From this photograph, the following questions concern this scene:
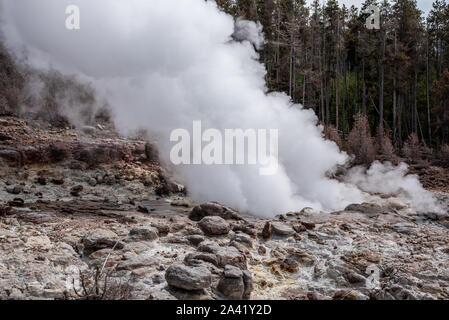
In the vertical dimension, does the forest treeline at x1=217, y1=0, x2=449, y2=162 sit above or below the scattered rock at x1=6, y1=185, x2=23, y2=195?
above

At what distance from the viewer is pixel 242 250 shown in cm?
527

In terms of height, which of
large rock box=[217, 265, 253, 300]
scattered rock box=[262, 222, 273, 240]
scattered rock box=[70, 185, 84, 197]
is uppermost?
scattered rock box=[70, 185, 84, 197]

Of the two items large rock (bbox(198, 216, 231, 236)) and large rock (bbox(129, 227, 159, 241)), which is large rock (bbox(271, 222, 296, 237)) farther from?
large rock (bbox(129, 227, 159, 241))

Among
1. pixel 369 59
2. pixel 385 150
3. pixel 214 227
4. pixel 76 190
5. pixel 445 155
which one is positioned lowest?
pixel 214 227

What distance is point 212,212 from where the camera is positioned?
7.18 metres

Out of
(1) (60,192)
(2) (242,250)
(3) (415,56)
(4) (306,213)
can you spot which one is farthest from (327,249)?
(3) (415,56)

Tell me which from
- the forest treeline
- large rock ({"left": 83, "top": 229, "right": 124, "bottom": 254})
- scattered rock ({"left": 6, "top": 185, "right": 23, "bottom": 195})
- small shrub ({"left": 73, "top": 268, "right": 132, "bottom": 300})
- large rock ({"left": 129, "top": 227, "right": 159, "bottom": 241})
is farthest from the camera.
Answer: the forest treeline

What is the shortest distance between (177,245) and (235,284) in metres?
1.66

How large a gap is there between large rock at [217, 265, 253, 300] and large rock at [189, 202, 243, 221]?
2.94 m

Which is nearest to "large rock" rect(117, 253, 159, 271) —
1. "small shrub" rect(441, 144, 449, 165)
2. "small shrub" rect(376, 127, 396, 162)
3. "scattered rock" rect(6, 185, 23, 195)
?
"scattered rock" rect(6, 185, 23, 195)

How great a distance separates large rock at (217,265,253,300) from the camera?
3.91 meters

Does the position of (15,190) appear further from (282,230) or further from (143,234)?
(282,230)

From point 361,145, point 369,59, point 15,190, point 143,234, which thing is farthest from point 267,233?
point 369,59
